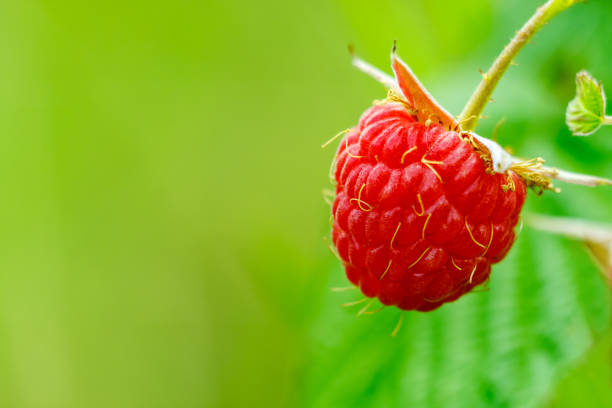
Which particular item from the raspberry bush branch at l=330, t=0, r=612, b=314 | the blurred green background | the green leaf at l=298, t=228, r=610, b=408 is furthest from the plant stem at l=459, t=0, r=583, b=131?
the blurred green background

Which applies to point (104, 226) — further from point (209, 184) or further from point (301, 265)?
point (301, 265)

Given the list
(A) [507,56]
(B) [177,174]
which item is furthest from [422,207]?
(B) [177,174]

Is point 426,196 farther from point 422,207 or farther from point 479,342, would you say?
point 479,342

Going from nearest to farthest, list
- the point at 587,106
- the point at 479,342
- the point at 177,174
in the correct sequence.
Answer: the point at 587,106 < the point at 479,342 < the point at 177,174

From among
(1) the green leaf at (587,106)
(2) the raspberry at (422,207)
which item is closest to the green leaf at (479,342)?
(2) the raspberry at (422,207)

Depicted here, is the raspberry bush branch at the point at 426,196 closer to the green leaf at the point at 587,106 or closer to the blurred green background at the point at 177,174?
the green leaf at the point at 587,106

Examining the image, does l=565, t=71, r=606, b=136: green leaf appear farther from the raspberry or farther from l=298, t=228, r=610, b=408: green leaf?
l=298, t=228, r=610, b=408: green leaf
